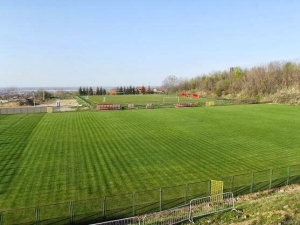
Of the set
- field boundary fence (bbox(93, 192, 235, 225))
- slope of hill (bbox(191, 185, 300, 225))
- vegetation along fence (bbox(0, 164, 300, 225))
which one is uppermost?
slope of hill (bbox(191, 185, 300, 225))

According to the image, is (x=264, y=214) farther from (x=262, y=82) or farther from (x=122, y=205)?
(x=262, y=82)

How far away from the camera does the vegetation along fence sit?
1766cm

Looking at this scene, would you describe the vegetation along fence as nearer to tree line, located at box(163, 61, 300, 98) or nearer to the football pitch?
the football pitch

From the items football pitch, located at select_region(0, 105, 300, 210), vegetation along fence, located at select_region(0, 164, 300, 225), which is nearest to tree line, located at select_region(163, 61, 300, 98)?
football pitch, located at select_region(0, 105, 300, 210)

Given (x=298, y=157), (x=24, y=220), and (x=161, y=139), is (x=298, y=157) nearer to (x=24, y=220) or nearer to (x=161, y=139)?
(x=161, y=139)

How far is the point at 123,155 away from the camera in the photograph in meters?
31.7

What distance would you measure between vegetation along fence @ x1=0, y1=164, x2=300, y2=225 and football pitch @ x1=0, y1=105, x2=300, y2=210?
1.29m

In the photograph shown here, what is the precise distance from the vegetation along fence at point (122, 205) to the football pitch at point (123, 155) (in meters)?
1.29

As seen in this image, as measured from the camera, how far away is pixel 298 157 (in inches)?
1210

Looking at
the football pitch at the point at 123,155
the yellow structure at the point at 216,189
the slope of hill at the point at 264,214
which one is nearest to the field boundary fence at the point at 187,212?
the yellow structure at the point at 216,189

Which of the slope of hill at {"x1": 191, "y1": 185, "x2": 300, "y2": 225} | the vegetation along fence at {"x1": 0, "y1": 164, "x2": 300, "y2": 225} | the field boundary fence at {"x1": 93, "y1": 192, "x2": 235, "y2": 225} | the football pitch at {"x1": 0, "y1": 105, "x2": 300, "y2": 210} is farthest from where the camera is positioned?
the football pitch at {"x1": 0, "y1": 105, "x2": 300, "y2": 210}

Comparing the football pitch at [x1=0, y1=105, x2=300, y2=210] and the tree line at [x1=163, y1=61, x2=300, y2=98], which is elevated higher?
the tree line at [x1=163, y1=61, x2=300, y2=98]

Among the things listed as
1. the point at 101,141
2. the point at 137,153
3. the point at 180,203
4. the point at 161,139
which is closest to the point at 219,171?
the point at 180,203

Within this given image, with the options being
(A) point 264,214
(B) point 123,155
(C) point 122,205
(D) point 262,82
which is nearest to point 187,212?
(A) point 264,214
